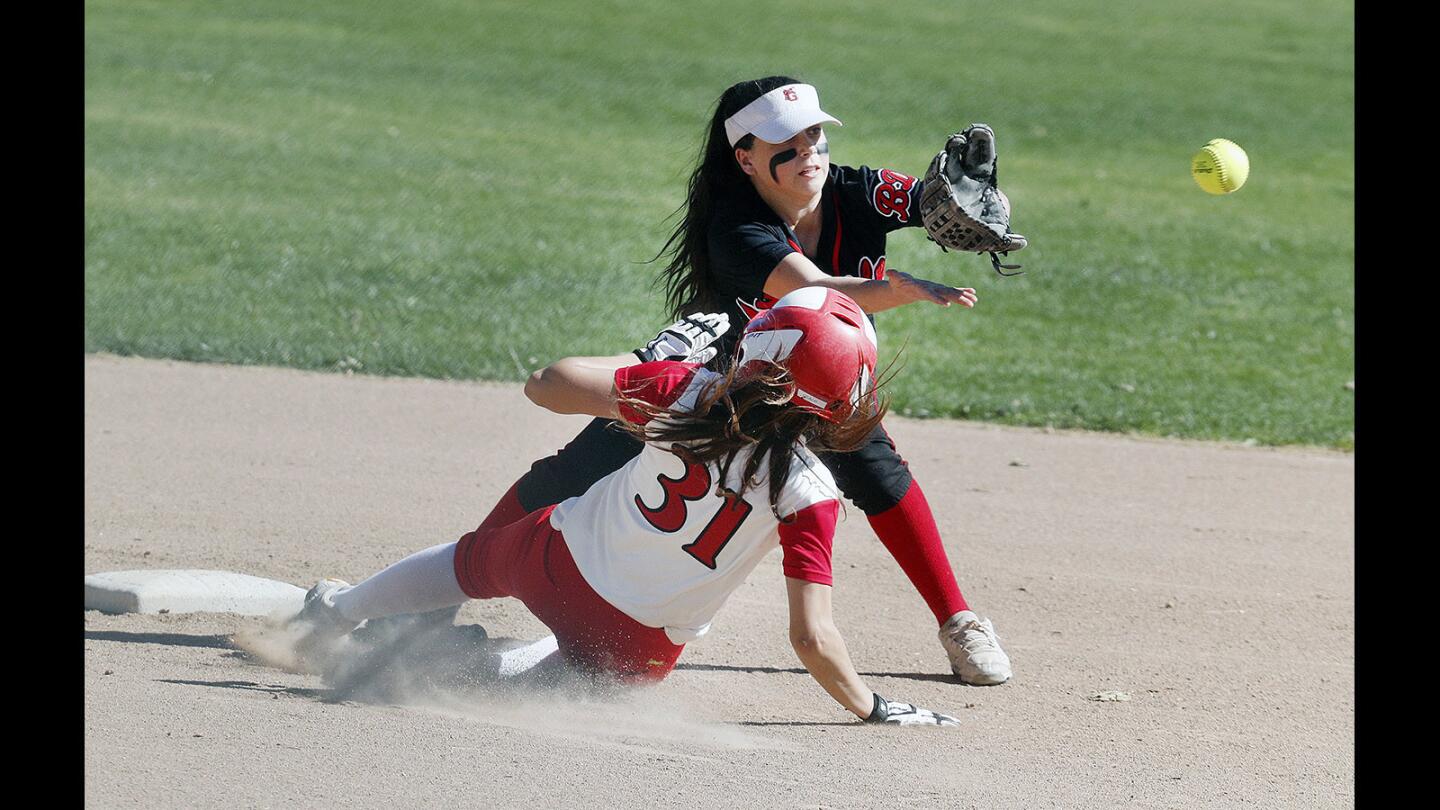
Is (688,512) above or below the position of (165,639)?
above

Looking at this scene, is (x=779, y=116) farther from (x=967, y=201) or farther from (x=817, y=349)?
(x=817, y=349)

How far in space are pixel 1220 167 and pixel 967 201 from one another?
2.96ft

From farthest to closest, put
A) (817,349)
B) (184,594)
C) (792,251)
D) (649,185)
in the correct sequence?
1. (649,185)
2. (184,594)
3. (792,251)
4. (817,349)

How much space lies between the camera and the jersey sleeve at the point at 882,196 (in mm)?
4703

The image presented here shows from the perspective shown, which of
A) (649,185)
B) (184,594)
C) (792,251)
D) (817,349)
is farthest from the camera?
(649,185)

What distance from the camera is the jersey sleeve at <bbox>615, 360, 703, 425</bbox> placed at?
12.5ft

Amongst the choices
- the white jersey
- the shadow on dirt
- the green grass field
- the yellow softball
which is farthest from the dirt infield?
the yellow softball

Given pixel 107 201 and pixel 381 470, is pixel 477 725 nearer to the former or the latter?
pixel 381 470

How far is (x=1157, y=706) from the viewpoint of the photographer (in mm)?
4504

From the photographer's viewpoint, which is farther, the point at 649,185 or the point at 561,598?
the point at 649,185

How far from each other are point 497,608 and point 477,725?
4.16 feet

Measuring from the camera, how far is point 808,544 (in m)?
3.81

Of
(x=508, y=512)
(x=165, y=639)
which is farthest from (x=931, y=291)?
(x=165, y=639)

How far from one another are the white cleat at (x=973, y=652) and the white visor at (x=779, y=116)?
151cm
